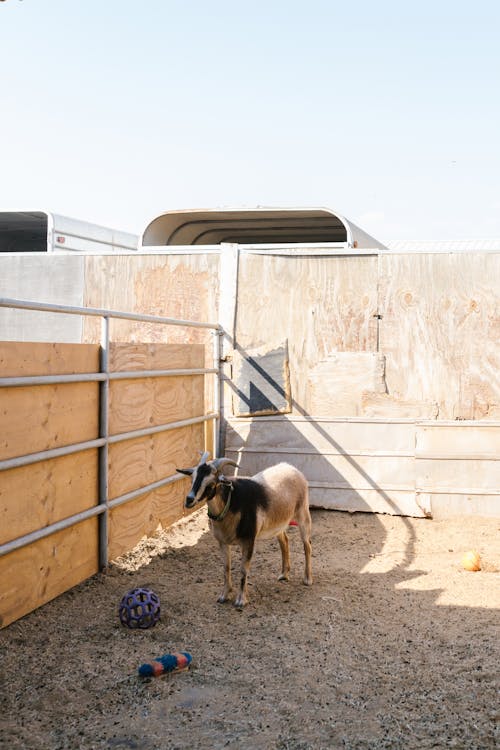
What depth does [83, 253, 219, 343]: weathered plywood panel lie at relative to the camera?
921 cm

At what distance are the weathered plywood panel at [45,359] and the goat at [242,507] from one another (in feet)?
4.10

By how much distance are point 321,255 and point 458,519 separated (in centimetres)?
341

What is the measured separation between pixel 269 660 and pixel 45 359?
259 centimetres

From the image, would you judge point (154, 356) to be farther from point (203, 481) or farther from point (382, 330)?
point (382, 330)

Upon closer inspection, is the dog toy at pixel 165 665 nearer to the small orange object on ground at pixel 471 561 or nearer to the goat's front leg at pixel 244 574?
the goat's front leg at pixel 244 574

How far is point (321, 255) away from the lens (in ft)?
29.5

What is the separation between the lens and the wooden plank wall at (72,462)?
16.6ft

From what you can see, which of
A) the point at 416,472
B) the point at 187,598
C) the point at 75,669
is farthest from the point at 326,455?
the point at 75,669

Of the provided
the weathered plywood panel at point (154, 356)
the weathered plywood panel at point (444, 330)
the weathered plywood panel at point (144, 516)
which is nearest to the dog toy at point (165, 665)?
the weathered plywood panel at point (144, 516)

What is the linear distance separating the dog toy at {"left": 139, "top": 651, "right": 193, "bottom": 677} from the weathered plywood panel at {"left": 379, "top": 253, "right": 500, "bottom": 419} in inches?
199

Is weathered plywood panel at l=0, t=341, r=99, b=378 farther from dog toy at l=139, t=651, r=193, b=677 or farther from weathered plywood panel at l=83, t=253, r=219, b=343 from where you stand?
weathered plywood panel at l=83, t=253, r=219, b=343

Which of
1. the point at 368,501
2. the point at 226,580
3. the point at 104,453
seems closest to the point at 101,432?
the point at 104,453

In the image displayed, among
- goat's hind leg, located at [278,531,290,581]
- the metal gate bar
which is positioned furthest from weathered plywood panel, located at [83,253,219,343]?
goat's hind leg, located at [278,531,290,581]

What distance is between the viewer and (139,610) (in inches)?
199
